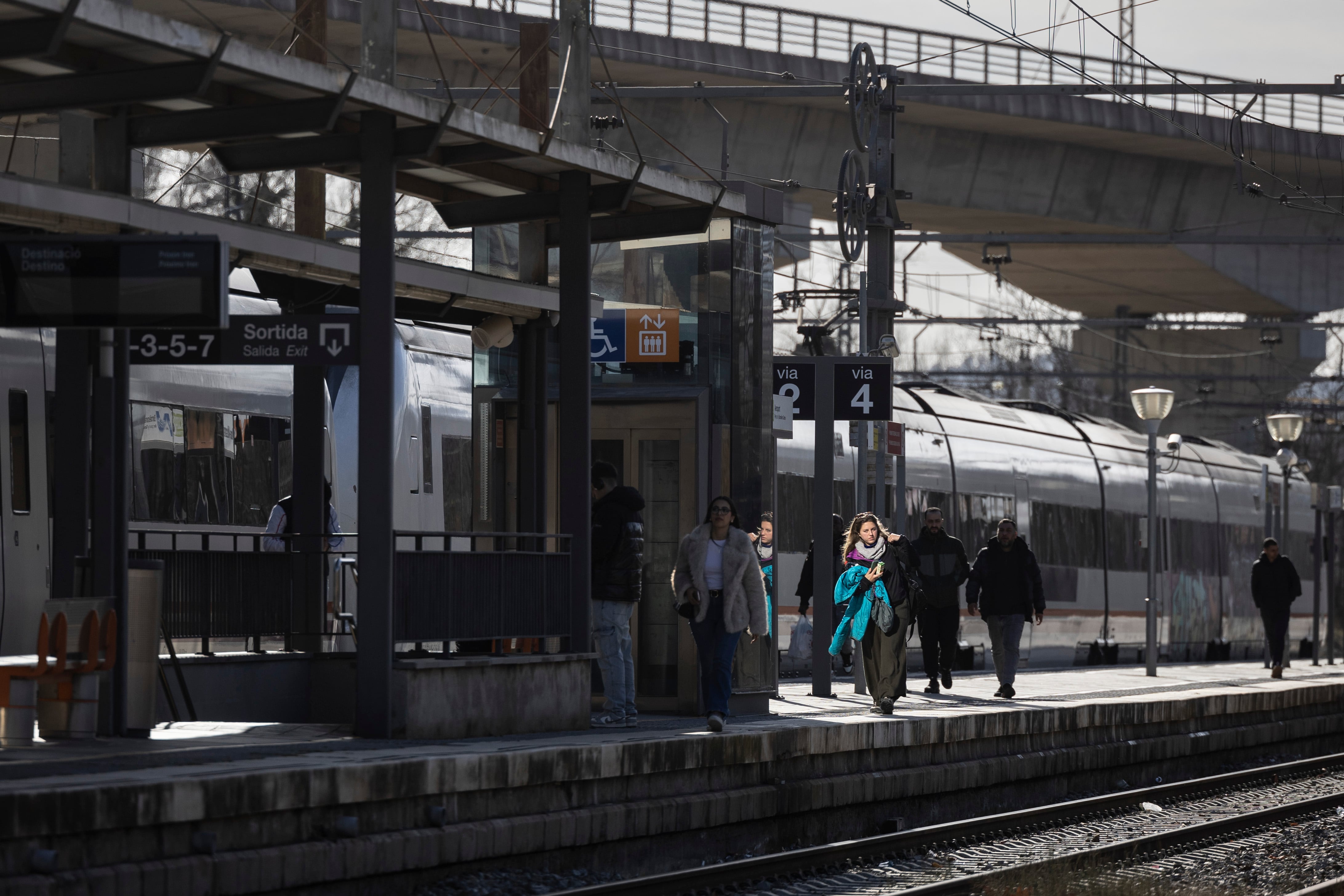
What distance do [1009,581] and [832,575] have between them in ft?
6.97

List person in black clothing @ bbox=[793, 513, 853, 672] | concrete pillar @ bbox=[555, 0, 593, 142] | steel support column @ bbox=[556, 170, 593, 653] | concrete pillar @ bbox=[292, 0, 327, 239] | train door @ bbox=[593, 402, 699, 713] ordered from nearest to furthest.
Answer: steel support column @ bbox=[556, 170, 593, 653] → concrete pillar @ bbox=[292, 0, 327, 239] → concrete pillar @ bbox=[555, 0, 593, 142] → train door @ bbox=[593, 402, 699, 713] → person in black clothing @ bbox=[793, 513, 853, 672]

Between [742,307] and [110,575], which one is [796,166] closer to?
[742,307]

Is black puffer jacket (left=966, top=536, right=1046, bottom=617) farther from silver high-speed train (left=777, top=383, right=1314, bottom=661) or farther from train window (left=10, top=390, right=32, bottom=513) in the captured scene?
train window (left=10, top=390, right=32, bottom=513)

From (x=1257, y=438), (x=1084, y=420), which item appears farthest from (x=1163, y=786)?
(x=1257, y=438)

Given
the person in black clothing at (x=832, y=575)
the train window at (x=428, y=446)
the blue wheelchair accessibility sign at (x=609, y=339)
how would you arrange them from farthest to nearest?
the train window at (x=428, y=446) → the person in black clothing at (x=832, y=575) → the blue wheelchair accessibility sign at (x=609, y=339)

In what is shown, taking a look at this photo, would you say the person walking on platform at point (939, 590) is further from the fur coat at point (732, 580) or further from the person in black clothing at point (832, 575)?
the fur coat at point (732, 580)

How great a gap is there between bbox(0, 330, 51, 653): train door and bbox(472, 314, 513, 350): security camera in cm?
315

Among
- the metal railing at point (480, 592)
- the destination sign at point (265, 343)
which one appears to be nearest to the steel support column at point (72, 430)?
the destination sign at point (265, 343)

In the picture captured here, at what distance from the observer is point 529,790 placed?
35.6 ft

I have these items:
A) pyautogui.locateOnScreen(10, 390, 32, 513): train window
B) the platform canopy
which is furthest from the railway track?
pyautogui.locateOnScreen(10, 390, 32, 513): train window

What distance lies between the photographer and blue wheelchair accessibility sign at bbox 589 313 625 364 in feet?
50.5

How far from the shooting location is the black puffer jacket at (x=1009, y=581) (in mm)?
19922

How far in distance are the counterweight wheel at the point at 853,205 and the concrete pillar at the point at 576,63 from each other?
207 inches

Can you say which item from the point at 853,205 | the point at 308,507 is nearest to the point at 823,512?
the point at 853,205
